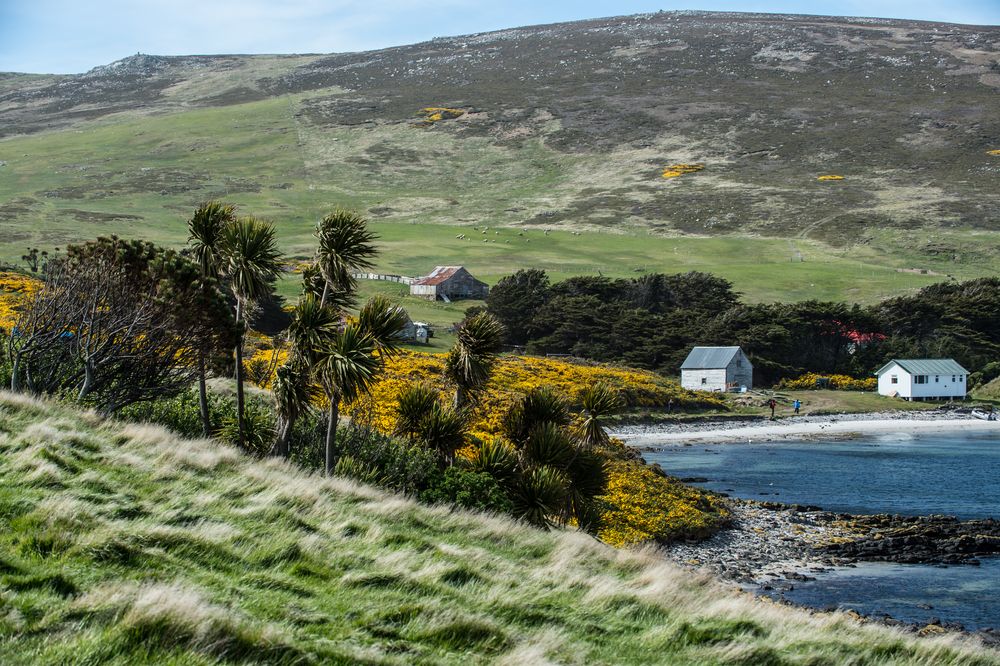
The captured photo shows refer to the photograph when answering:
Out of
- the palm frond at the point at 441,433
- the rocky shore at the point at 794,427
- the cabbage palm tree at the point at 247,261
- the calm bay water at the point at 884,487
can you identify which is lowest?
the rocky shore at the point at 794,427

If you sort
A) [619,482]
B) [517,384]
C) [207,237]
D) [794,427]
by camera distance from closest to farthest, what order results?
[207,237], [619,482], [517,384], [794,427]

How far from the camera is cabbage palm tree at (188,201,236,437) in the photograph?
2377 cm

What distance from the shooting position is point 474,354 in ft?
80.0

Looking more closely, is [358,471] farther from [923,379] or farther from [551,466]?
[923,379]

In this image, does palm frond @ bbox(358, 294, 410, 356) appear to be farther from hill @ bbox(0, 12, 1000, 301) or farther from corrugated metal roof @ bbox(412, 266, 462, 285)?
hill @ bbox(0, 12, 1000, 301)

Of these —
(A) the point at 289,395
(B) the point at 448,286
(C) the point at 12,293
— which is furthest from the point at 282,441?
(B) the point at 448,286

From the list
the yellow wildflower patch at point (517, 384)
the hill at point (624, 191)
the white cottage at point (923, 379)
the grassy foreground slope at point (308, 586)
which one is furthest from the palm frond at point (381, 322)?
the hill at point (624, 191)

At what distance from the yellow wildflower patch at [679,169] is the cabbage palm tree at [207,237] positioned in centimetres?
15235

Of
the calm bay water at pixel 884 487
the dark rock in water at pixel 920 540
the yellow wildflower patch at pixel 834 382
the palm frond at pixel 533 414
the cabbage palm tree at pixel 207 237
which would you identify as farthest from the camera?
the yellow wildflower patch at pixel 834 382

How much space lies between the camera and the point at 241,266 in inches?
893

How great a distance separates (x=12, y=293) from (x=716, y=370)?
49.1m

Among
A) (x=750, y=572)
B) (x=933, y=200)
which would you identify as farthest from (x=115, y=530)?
(x=933, y=200)

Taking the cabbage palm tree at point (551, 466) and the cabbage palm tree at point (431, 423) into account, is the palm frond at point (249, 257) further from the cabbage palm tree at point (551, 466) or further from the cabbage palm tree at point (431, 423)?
the cabbage palm tree at point (551, 466)

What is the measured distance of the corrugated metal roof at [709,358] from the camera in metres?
76.8
